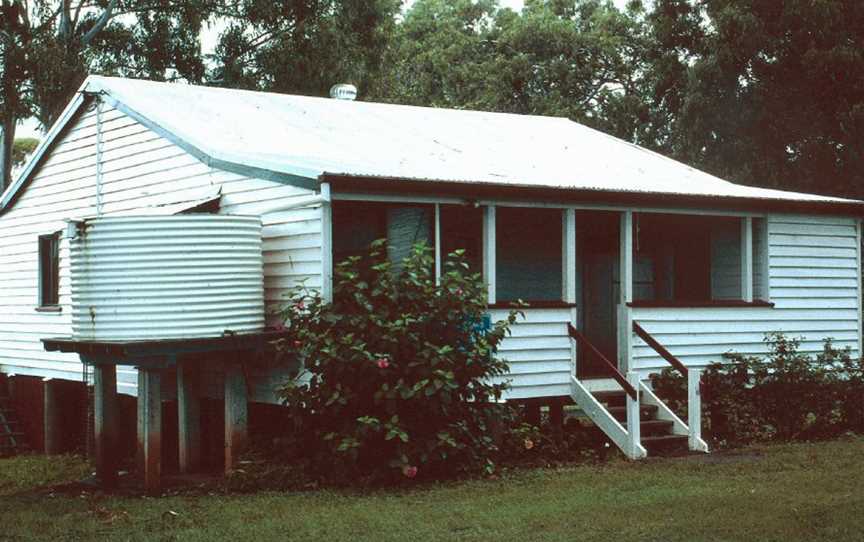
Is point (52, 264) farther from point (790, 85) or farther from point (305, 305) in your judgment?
point (790, 85)

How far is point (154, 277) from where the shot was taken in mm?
13844

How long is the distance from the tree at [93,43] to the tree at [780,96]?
40.2ft

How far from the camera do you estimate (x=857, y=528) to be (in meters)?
9.88

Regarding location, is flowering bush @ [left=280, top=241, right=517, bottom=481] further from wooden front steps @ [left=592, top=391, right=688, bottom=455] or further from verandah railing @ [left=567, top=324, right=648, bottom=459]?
wooden front steps @ [left=592, top=391, right=688, bottom=455]

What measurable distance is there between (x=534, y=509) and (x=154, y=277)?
17.0 ft

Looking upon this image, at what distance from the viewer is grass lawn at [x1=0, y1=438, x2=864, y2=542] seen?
33.4 ft

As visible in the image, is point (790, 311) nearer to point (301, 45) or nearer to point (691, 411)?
point (691, 411)

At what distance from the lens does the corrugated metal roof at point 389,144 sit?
600 inches

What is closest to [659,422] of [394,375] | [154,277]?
[394,375]

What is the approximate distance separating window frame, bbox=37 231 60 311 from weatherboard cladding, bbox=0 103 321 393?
15 cm

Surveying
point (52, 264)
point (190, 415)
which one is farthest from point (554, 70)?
point (190, 415)

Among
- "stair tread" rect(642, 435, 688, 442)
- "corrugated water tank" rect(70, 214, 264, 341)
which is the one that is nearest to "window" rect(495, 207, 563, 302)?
"stair tread" rect(642, 435, 688, 442)

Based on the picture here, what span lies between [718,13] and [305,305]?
1829 cm

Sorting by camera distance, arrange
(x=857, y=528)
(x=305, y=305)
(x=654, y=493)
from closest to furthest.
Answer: (x=857, y=528), (x=654, y=493), (x=305, y=305)
